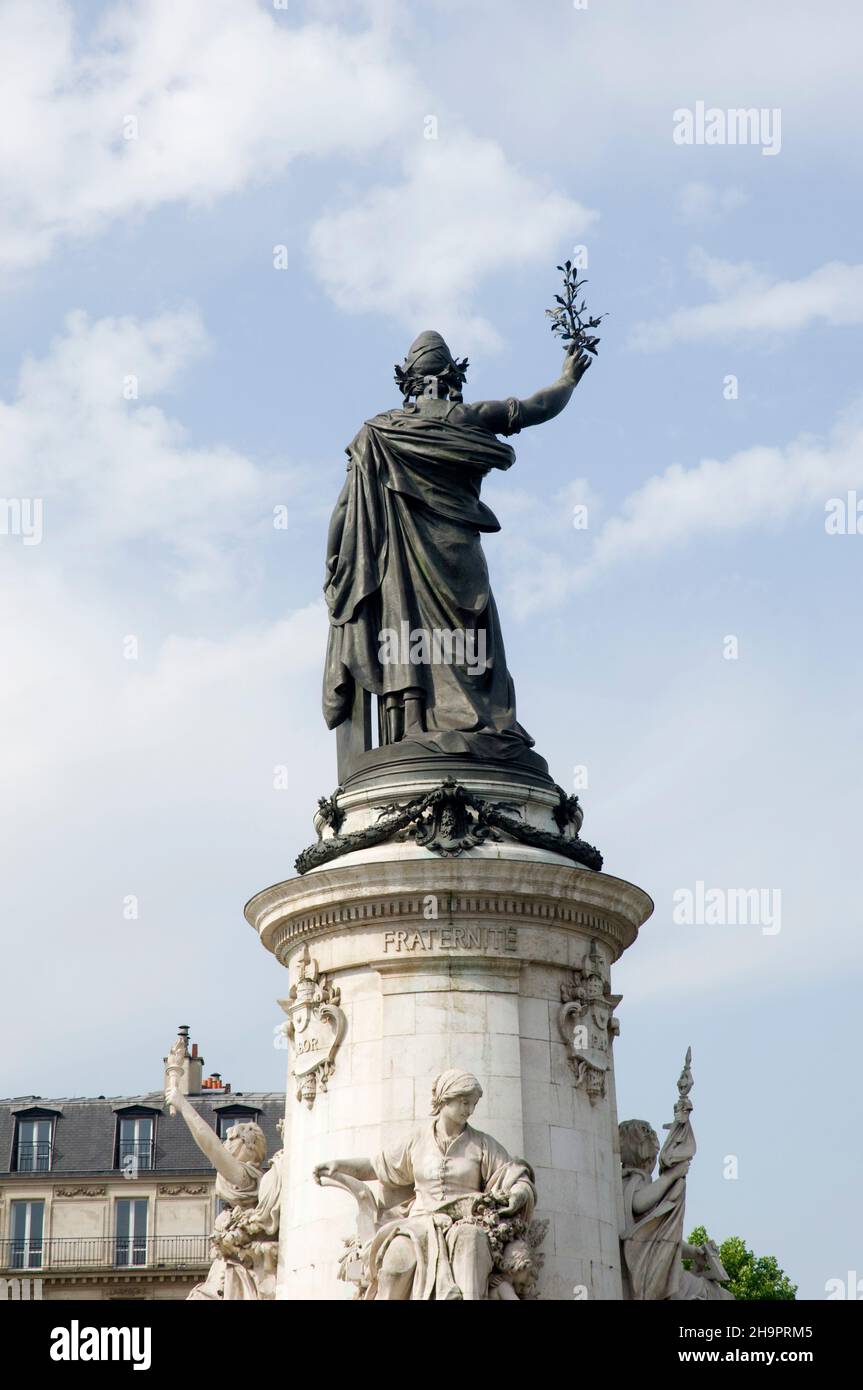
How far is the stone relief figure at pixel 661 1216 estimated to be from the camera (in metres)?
24.0

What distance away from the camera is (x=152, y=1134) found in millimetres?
62312

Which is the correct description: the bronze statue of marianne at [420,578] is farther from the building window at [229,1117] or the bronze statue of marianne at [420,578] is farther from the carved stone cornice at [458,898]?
the building window at [229,1117]

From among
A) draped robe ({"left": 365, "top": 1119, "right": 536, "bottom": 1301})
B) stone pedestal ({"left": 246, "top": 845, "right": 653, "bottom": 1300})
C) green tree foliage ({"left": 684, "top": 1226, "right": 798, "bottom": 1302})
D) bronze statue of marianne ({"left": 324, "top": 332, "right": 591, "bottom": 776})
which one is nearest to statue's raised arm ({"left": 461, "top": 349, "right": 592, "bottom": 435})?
bronze statue of marianne ({"left": 324, "top": 332, "right": 591, "bottom": 776})

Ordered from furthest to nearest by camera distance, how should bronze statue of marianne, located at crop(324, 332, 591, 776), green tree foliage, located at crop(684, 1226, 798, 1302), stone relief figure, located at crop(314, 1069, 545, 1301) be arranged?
green tree foliage, located at crop(684, 1226, 798, 1302), bronze statue of marianne, located at crop(324, 332, 591, 776), stone relief figure, located at crop(314, 1069, 545, 1301)

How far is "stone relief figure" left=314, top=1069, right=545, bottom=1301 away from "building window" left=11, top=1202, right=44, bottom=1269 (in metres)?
38.7

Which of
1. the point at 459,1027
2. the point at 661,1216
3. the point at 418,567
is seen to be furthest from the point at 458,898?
the point at 418,567

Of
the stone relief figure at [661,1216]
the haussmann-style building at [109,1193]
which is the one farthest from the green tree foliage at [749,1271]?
the stone relief figure at [661,1216]

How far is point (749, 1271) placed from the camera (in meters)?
57.5

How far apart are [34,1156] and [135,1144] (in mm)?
2920

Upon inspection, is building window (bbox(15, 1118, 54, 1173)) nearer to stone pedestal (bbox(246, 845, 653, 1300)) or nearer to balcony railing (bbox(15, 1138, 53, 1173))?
balcony railing (bbox(15, 1138, 53, 1173))

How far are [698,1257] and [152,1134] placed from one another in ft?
127

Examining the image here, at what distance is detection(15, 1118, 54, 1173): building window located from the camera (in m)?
62.4
